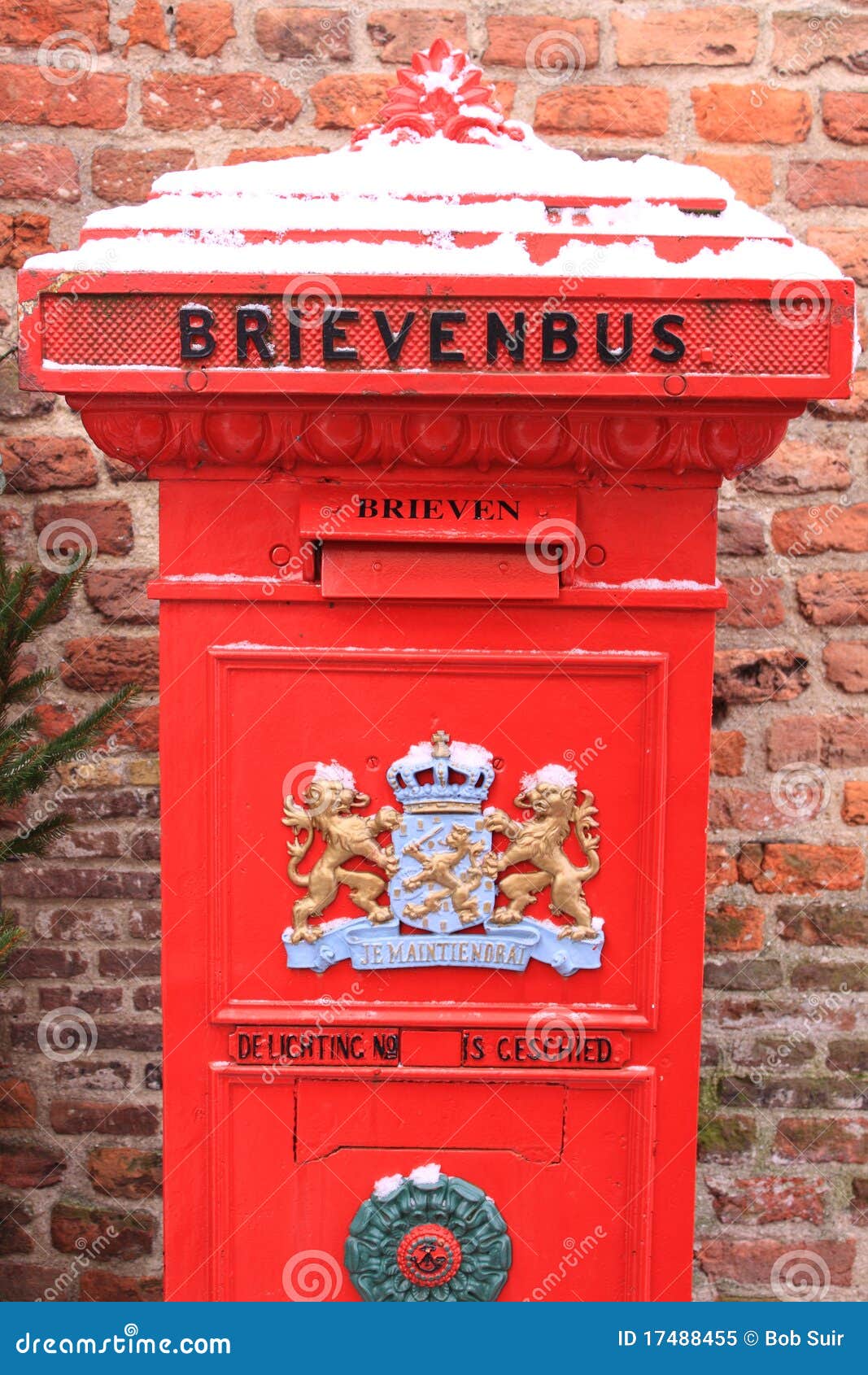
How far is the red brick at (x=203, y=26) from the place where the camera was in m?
2.23

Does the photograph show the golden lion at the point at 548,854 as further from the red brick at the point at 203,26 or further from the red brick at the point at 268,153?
the red brick at the point at 203,26

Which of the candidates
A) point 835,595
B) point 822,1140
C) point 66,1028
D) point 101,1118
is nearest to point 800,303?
point 835,595

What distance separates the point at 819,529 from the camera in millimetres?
2312

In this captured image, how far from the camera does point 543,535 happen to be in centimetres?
132

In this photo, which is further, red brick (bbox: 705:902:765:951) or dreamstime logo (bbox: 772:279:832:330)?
red brick (bbox: 705:902:765:951)

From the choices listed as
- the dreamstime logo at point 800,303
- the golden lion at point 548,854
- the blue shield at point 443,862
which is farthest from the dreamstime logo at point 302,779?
the dreamstime logo at point 800,303

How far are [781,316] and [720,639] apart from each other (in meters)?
1.20

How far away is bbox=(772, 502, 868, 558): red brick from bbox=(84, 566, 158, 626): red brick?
129 centimetres

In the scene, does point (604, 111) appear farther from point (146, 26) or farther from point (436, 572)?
point (436, 572)

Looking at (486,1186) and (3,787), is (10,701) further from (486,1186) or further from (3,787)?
(486,1186)

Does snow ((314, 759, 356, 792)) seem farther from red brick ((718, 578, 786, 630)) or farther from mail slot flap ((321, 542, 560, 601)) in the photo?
red brick ((718, 578, 786, 630))

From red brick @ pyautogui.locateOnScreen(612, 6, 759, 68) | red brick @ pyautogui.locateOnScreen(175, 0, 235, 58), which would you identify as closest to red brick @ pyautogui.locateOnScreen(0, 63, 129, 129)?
red brick @ pyautogui.locateOnScreen(175, 0, 235, 58)

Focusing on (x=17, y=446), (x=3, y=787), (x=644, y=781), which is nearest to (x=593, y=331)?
(x=644, y=781)

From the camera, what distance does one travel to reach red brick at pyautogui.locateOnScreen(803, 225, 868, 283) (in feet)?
7.40
